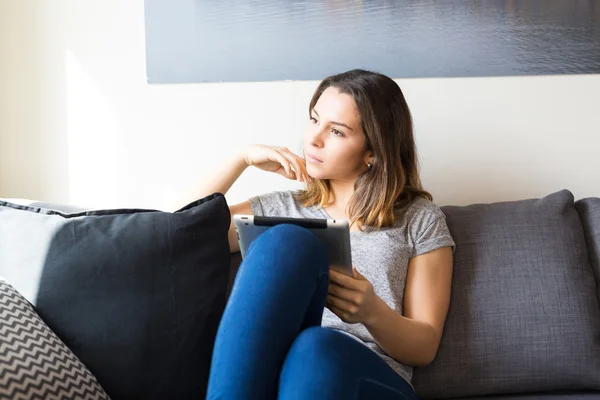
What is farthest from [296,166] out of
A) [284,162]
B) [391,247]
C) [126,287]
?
[126,287]

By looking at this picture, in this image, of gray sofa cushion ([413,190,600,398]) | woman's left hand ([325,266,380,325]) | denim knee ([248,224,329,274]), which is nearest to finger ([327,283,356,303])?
woman's left hand ([325,266,380,325])

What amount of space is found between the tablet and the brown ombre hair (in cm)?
38

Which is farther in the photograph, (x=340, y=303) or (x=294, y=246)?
(x=340, y=303)

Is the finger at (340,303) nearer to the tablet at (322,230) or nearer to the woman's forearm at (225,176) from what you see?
the tablet at (322,230)

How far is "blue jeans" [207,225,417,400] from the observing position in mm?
1067

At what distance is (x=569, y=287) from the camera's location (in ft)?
5.52

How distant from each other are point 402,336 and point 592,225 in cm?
66

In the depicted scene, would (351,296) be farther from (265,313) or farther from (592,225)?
(592,225)

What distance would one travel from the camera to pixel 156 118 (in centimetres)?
204

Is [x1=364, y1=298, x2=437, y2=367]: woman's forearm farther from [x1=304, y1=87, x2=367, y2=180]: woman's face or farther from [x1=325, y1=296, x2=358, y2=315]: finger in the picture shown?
[x1=304, y1=87, x2=367, y2=180]: woman's face

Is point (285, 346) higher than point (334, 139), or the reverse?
point (334, 139)

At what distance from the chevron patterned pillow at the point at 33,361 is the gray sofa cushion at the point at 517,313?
2.52 feet

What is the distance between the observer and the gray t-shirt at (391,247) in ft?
5.27

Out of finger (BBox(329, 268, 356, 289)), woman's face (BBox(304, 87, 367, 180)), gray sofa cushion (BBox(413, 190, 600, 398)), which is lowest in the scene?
gray sofa cushion (BBox(413, 190, 600, 398))
